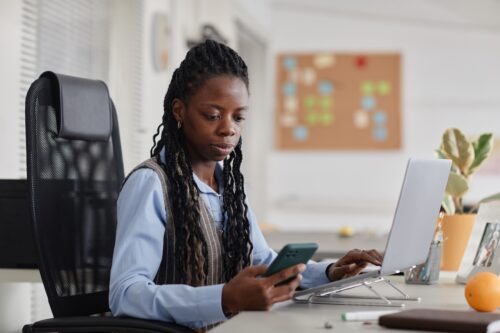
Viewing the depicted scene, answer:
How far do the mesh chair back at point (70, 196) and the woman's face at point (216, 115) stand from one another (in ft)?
1.07

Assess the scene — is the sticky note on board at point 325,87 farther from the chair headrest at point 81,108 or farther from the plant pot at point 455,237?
the chair headrest at point 81,108

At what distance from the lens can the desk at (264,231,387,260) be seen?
123 inches

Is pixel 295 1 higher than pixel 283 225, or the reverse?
pixel 295 1

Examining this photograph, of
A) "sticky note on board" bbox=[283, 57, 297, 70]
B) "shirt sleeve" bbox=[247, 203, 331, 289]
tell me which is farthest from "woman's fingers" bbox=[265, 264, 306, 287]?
"sticky note on board" bbox=[283, 57, 297, 70]

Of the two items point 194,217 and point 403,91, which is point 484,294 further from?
point 403,91

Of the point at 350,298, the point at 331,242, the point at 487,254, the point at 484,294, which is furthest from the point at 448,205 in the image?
the point at 331,242

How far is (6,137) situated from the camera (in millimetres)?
2934

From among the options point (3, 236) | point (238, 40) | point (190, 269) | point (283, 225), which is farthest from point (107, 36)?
point (283, 225)

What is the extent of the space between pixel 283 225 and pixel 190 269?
6001mm

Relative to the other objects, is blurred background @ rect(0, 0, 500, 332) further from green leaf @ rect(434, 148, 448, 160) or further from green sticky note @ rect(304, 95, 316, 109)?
green leaf @ rect(434, 148, 448, 160)

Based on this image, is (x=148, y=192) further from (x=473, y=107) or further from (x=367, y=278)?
(x=473, y=107)

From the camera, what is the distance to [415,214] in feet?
5.68

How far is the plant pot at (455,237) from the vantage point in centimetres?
236

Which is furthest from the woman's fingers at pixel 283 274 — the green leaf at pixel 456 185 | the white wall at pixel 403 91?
the white wall at pixel 403 91
